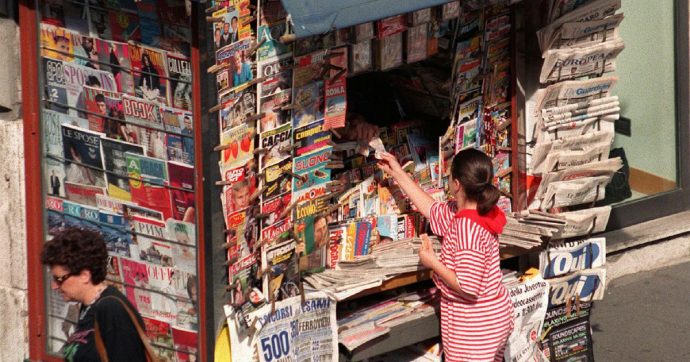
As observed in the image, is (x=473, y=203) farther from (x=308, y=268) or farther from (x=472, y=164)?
(x=308, y=268)

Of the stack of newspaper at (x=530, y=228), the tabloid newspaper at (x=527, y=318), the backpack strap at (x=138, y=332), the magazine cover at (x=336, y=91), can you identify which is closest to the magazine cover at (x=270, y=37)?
the magazine cover at (x=336, y=91)

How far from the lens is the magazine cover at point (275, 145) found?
563cm

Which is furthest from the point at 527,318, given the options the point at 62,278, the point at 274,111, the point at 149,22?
the point at 62,278

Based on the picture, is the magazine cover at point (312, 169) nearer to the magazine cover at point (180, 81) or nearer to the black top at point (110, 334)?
the magazine cover at point (180, 81)

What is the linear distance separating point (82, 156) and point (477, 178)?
5.97ft

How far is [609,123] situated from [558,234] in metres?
0.68

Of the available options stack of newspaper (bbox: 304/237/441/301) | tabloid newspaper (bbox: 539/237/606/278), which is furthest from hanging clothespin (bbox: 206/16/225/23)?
tabloid newspaper (bbox: 539/237/606/278)

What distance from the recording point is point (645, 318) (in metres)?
7.77

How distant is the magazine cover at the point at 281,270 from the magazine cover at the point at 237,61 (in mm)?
759

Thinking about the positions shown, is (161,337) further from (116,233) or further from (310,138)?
(310,138)

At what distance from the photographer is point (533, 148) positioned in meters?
6.74

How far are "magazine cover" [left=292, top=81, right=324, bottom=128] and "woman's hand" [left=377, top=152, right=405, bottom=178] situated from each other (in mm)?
549

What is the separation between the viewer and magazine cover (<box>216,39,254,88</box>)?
17.8ft

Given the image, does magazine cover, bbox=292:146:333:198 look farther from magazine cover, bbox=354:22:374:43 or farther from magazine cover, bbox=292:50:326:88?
magazine cover, bbox=354:22:374:43
